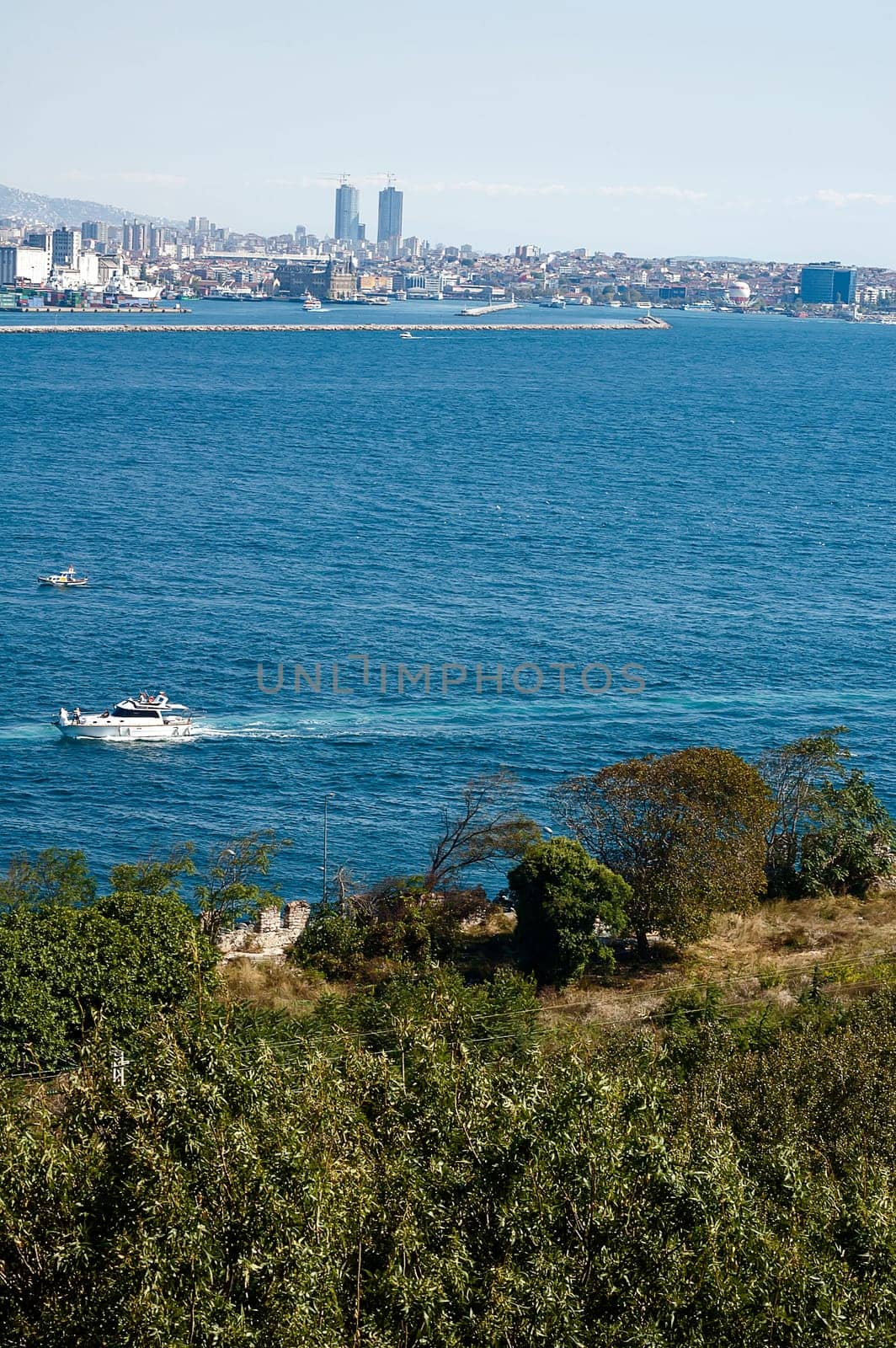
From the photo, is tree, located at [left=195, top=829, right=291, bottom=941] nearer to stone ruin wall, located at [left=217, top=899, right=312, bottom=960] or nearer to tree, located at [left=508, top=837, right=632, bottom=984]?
stone ruin wall, located at [left=217, top=899, right=312, bottom=960]

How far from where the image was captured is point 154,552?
3243 inches

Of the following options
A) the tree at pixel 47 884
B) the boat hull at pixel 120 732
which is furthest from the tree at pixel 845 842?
the boat hull at pixel 120 732

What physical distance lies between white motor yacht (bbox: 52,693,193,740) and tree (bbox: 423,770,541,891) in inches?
458

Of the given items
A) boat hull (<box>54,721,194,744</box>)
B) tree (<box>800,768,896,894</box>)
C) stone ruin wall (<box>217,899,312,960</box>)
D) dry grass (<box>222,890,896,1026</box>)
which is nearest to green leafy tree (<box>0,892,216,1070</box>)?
dry grass (<box>222,890,896,1026</box>)

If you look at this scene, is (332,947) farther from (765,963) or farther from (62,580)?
(62,580)

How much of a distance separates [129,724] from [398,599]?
2198 cm

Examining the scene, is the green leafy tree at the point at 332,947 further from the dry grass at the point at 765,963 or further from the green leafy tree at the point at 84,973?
the dry grass at the point at 765,963

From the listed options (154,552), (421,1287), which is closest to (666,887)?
(421,1287)

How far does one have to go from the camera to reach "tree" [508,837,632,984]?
35.7m

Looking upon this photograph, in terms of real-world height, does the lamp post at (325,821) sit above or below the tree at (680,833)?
below

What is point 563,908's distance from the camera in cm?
3572

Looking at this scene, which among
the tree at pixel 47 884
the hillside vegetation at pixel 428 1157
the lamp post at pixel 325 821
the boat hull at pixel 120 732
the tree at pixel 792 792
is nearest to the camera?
the hillside vegetation at pixel 428 1157

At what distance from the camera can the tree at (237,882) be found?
37.6m

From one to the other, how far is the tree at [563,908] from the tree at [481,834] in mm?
4342
